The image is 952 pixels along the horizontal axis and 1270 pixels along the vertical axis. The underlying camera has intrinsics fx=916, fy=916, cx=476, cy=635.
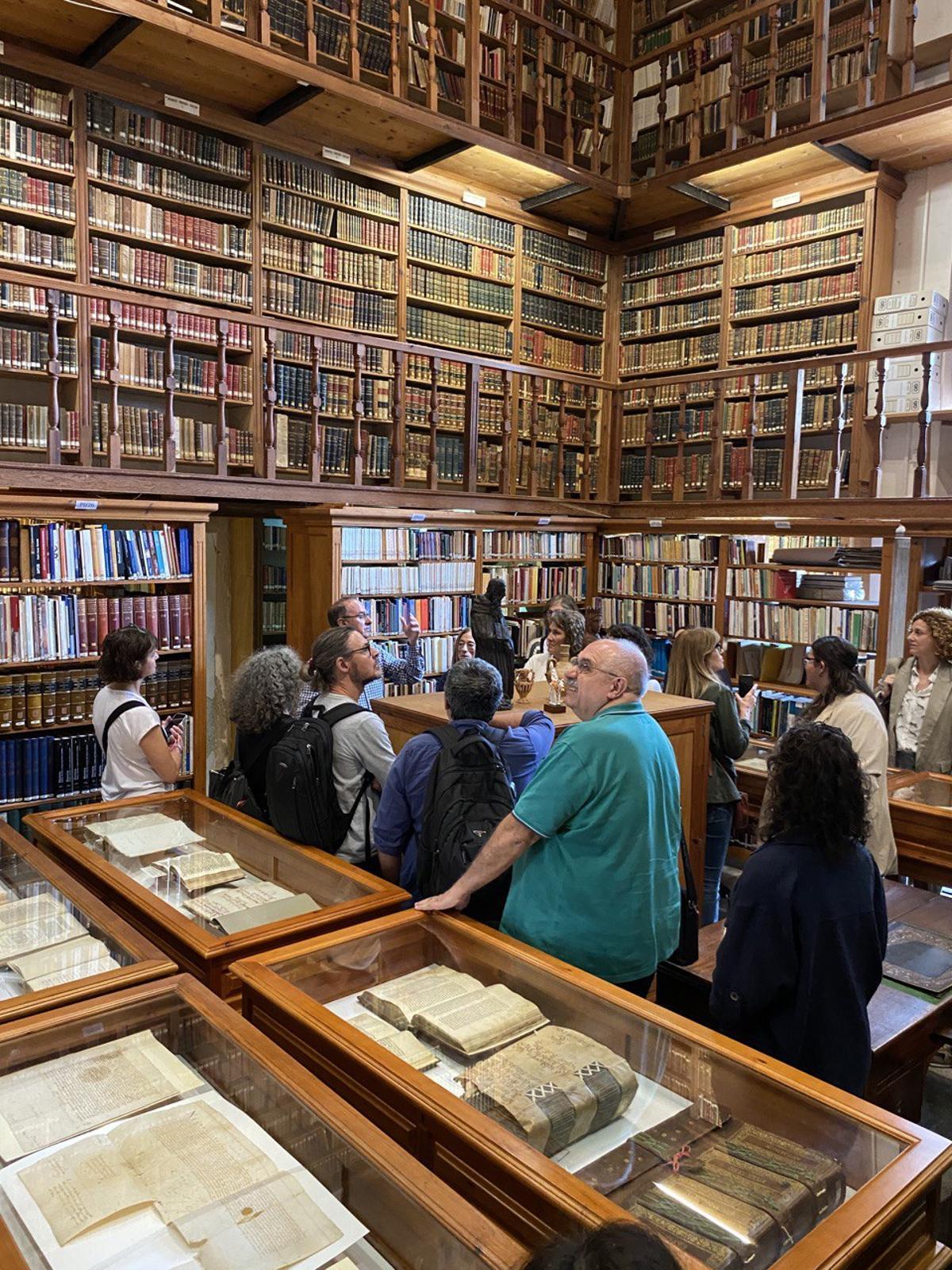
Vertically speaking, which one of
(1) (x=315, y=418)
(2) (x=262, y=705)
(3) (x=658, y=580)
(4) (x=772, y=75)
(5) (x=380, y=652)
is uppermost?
(4) (x=772, y=75)

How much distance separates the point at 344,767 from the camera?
2588mm

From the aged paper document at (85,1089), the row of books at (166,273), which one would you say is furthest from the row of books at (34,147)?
the aged paper document at (85,1089)

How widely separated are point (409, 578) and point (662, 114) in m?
4.65

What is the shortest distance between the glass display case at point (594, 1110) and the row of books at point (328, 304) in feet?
19.5

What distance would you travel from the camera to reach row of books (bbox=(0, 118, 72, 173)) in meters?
5.45

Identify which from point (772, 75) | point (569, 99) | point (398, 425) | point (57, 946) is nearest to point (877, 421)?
point (772, 75)

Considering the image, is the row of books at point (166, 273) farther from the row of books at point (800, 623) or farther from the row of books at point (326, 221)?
the row of books at point (800, 623)

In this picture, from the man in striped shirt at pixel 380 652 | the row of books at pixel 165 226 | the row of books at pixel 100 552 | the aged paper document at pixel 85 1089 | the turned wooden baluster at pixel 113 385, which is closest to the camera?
the aged paper document at pixel 85 1089

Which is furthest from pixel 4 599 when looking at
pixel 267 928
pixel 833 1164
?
pixel 833 1164

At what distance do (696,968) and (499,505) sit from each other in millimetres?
4816

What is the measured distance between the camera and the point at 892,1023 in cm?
230

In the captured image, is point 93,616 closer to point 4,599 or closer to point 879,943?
point 4,599

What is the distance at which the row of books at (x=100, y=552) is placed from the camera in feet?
13.7

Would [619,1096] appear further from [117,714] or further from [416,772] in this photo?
[117,714]
